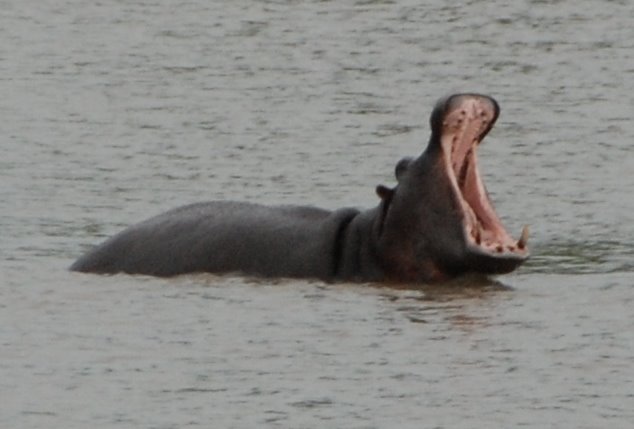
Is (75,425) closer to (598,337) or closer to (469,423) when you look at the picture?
(469,423)

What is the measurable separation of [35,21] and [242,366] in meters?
11.4

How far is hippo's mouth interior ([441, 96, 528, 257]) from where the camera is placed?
10.5 metres

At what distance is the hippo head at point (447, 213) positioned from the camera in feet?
34.4

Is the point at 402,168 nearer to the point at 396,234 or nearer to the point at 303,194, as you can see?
the point at 396,234

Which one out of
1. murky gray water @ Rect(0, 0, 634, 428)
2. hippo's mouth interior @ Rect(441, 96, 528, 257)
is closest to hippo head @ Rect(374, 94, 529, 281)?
hippo's mouth interior @ Rect(441, 96, 528, 257)

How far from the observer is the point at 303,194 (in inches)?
521

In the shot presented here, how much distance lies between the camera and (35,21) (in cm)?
2005

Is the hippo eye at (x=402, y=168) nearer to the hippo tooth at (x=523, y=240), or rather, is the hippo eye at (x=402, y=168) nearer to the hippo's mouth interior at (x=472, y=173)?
the hippo's mouth interior at (x=472, y=173)

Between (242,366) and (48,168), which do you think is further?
(48,168)

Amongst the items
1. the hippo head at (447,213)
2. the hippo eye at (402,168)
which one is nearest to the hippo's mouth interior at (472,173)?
the hippo head at (447,213)

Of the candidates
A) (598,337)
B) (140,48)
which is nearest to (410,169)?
(598,337)

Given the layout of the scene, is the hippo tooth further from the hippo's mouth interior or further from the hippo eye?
the hippo eye

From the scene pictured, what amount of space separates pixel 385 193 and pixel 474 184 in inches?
15.0

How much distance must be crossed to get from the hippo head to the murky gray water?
146 mm
